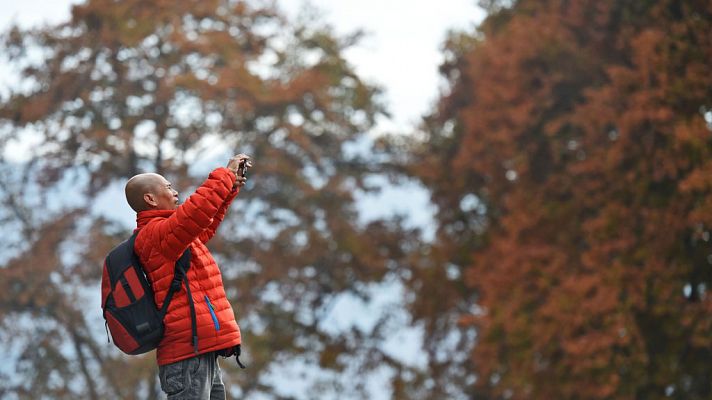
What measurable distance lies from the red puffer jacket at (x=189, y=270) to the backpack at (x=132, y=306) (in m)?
0.03

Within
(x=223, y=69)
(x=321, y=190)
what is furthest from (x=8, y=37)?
(x=321, y=190)

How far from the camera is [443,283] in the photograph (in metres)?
22.3

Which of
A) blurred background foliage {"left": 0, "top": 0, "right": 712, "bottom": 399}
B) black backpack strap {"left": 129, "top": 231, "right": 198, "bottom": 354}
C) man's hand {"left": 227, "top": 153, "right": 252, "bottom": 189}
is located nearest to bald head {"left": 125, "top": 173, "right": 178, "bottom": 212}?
black backpack strap {"left": 129, "top": 231, "right": 198, "bottom": 354}

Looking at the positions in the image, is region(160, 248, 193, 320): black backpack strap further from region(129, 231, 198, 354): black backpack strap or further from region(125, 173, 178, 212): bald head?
region(125, 173, 178, 212): bald head

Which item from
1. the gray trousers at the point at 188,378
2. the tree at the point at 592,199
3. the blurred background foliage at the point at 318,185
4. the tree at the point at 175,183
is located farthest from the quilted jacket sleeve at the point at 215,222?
the tree at the point at 175,183

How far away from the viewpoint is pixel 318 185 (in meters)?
23.6

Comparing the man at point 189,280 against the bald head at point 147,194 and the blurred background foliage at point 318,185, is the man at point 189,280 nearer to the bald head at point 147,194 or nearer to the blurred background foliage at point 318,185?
the bald head at point 147,194

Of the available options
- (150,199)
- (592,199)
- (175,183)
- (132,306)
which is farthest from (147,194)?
(175,183)

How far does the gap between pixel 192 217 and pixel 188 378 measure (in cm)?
60

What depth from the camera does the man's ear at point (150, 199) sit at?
15.0ft

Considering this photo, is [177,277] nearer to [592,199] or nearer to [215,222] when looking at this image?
[215,222]

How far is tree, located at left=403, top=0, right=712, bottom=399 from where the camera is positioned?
15883mm

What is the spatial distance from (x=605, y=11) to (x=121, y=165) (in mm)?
9317

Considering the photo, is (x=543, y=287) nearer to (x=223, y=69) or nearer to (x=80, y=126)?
(x=223, y=69)
